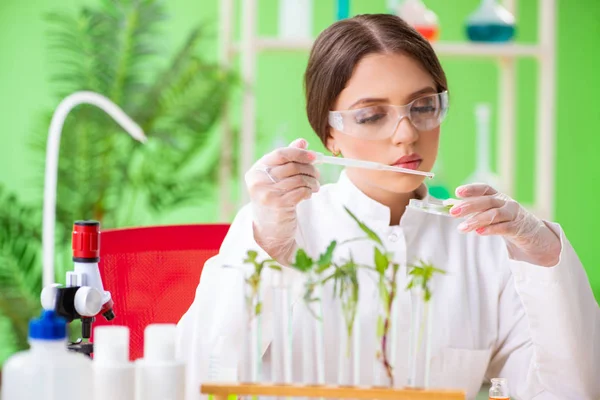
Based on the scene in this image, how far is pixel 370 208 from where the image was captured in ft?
6.15

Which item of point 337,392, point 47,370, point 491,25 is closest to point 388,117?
point 337,392

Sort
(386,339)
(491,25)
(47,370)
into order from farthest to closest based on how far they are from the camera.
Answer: (491,25), (386,339), (47,370)

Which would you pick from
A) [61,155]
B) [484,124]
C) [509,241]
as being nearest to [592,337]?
[509,241]

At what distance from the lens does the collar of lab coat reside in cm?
187

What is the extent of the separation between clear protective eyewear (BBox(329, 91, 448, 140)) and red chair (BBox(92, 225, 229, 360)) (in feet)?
1.25

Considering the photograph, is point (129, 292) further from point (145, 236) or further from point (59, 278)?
point (59, 278)

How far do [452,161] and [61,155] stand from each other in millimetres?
1941

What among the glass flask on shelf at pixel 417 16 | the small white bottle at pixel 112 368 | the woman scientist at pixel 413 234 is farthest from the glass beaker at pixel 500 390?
the glass flask on shelf at pixel 417 16

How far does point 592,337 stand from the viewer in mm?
1627

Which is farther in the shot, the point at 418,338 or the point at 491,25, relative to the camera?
the point at 491,25

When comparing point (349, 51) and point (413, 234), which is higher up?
point (349, 51)

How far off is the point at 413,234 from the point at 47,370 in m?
1.08

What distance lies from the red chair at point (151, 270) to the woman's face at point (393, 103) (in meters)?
0.37

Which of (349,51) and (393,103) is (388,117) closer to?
(393,103)
